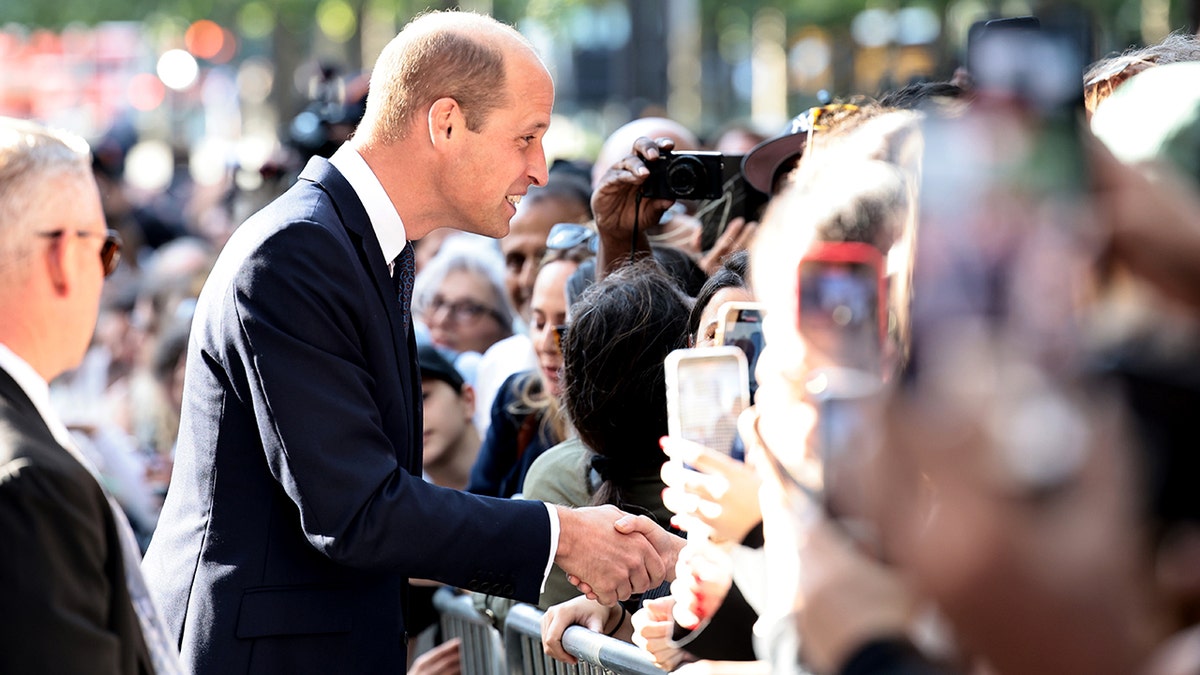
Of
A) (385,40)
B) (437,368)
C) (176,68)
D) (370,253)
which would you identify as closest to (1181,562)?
(370,253)

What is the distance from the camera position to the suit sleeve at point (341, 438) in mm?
2861

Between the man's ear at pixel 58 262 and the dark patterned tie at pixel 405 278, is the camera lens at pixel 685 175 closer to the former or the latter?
the dark patterned tie at pixel 405 278

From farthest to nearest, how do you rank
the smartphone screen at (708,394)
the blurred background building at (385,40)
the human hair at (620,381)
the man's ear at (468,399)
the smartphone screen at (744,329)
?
the blurred background building at (385,40) < the man's ear at (468,399) < the human hair at (620,381) < the smartphone screen at (744,329) < the smartphone screen at (708,394)

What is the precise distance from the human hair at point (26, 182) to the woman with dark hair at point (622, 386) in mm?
1369

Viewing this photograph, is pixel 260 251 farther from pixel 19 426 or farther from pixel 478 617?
pixel 478 617

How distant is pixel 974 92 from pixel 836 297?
299 mm

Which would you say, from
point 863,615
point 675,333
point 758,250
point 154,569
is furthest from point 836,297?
point 154,569

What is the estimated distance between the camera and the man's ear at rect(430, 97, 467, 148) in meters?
3.23

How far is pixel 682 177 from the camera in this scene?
164 inches

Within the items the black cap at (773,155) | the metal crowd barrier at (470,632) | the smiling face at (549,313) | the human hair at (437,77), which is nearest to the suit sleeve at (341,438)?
the human hair at (437,77)

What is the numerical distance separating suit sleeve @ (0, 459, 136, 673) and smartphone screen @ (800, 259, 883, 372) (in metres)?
1.12

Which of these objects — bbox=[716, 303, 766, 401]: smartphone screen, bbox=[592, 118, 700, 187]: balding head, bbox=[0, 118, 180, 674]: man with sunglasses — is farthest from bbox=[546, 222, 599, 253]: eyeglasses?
bbox=[0, 118, 180, 674]: man with sunglasses

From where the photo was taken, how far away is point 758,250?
1.95m

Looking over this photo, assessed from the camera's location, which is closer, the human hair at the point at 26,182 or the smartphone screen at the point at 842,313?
the smartphone screen at the point at 842,313
